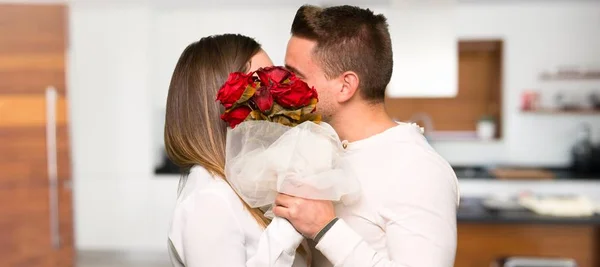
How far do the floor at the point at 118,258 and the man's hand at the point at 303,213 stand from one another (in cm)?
492

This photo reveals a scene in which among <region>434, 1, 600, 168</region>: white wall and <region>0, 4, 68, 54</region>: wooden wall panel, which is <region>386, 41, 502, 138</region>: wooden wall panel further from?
<region>0, 4, 68, 54</region>: wooden wall panel

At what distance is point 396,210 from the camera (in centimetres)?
155

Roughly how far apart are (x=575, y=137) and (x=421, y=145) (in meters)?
5.29

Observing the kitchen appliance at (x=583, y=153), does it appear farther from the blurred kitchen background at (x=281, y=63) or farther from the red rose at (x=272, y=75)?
the red rose at (x=272, y=75)

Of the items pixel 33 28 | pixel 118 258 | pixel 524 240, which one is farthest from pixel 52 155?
pixel 524 240

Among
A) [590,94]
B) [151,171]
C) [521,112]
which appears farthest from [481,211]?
[151,171]

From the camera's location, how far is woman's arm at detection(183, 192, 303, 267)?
1.45 metres

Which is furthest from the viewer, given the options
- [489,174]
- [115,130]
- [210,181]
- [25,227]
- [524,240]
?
[115,130]

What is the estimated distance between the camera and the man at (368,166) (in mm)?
1494

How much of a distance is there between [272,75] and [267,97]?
6cm

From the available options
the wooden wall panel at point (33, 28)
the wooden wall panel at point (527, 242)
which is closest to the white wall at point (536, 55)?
the wooden wall panel at point (527, 242)

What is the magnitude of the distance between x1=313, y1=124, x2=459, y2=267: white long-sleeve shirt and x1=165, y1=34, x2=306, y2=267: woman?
0.45 ft

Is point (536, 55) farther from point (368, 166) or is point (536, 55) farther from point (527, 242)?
point (368, 166)

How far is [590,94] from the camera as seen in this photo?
20.6ft
